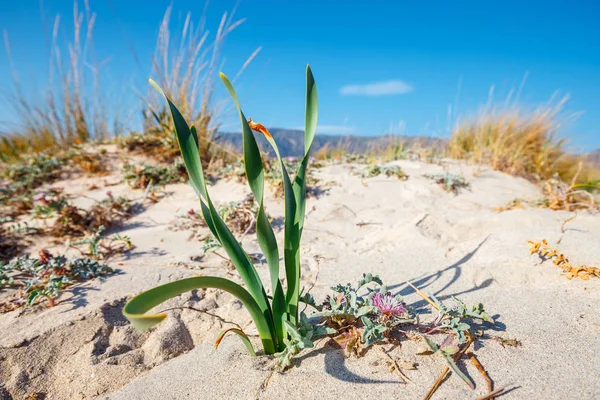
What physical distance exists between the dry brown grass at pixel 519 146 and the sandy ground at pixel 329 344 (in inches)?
77.7

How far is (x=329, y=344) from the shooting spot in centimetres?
114

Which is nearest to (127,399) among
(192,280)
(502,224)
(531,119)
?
(192,280)

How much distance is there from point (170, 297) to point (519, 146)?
4891 mm

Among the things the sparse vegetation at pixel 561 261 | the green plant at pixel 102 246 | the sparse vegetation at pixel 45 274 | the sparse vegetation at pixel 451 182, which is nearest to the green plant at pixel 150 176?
the green plant at pixel 102 246

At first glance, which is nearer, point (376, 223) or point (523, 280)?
point (523, 280)

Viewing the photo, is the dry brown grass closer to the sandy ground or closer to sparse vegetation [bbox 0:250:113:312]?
the sandy ground

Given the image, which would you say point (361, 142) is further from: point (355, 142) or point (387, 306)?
point (387, 306)

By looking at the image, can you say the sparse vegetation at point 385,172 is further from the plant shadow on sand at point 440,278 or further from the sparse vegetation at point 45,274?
the sparse vegetation at point 45,274

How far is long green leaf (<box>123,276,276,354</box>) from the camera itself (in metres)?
0.61

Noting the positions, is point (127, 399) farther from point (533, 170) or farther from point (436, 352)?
point (533, 170)

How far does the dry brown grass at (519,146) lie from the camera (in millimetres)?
4152

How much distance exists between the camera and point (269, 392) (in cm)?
97

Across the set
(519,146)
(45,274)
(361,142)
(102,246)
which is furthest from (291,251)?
(361,142)

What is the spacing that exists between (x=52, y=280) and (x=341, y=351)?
1.37 meters
